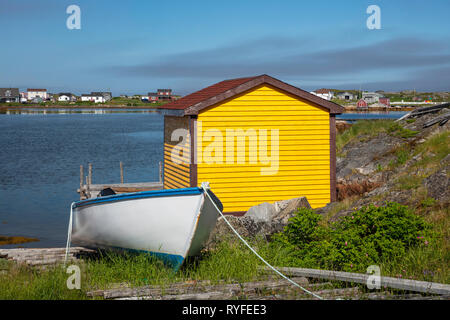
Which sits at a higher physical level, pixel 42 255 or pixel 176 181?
pixel 176 181

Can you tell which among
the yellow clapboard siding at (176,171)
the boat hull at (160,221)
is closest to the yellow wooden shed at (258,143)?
the yellow clapboard siding at (176,171)

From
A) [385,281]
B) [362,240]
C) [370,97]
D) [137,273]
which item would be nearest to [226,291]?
[137,273]

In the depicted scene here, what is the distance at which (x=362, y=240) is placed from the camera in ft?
30.2

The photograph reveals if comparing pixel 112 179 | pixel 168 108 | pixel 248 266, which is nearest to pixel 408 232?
pixel 248 266

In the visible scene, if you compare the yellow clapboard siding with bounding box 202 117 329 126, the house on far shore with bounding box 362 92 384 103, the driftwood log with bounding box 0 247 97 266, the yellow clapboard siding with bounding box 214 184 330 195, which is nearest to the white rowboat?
the driftwood log with bounding box 0 247 97 266

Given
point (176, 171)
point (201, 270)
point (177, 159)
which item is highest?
point (177, 159)

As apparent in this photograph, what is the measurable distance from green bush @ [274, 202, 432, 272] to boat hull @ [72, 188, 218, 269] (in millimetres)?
1857

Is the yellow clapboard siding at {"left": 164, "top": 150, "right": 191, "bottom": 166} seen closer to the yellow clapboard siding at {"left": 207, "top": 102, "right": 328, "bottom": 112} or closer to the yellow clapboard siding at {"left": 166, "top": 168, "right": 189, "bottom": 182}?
the yellow clapboard siding at {"left": 166, "top": 168, "right": 189, "bottom": 182}

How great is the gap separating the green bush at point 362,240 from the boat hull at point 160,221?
1857 millimetres

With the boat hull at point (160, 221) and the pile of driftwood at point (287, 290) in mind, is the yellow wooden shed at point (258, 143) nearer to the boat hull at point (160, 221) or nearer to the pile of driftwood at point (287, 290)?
the boat hull at point (160, 221)

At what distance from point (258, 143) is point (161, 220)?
695cm

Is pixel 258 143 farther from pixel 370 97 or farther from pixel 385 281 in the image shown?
pixel 370 97

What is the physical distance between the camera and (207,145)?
50.5 ft
